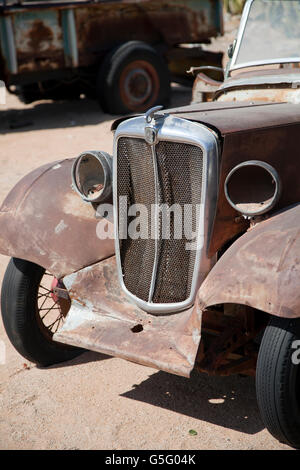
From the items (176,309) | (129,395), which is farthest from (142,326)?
(129,395)

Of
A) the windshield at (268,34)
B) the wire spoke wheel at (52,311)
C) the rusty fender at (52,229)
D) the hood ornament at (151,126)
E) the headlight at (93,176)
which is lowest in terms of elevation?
the wire spoke wheel at (52,311)

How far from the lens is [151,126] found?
3531 millimetres

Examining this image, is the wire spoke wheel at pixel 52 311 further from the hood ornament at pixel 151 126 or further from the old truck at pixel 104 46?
the old truck at pixel 104 46

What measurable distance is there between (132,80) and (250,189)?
814cm

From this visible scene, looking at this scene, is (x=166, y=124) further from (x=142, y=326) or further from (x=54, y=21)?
(x=54, y=21)

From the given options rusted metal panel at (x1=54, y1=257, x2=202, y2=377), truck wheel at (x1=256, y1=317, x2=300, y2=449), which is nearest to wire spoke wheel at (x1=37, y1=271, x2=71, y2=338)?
rusted metal panel at (x1=54, y1=257, x2=202, y2=377)

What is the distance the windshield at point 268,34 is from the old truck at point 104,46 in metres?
5.93

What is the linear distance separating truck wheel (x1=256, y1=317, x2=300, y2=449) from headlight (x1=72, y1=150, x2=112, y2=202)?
140 centimetres

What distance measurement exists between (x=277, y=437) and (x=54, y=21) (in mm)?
8869

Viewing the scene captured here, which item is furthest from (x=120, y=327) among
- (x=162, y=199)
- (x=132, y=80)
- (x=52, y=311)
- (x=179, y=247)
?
(x=132, y=80)

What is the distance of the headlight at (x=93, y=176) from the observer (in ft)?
13.1

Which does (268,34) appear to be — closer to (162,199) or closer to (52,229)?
(162,199)

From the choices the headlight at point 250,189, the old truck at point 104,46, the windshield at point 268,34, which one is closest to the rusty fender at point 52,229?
the headlight at point 250,189

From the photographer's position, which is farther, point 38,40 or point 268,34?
point 38,40
